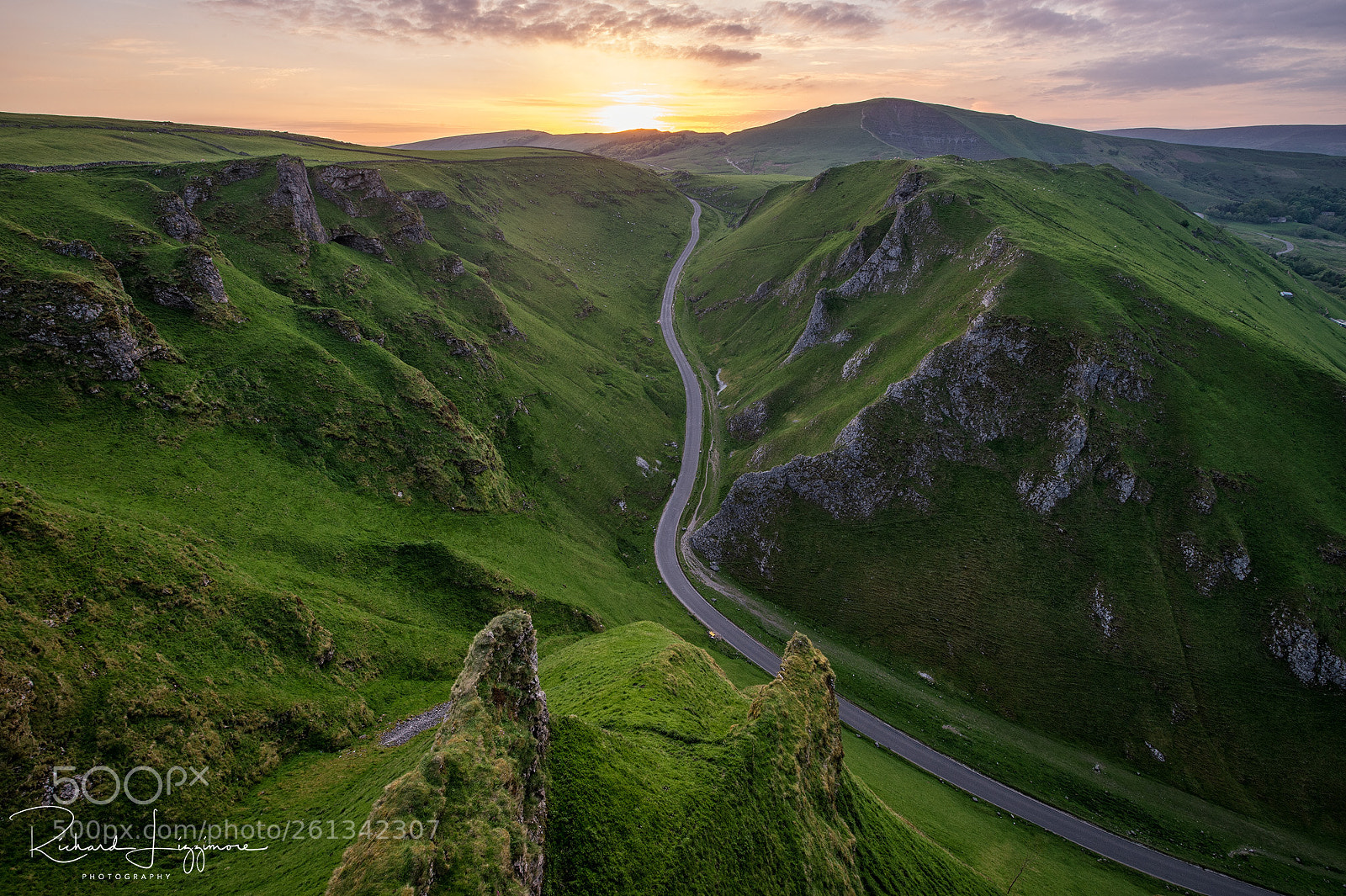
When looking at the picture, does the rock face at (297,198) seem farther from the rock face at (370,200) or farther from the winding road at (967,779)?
the winding road at (967,779)

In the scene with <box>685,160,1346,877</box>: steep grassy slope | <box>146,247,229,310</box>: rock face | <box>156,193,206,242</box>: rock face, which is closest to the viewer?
<box>685,160,1346,877</box>: steep grassy slope

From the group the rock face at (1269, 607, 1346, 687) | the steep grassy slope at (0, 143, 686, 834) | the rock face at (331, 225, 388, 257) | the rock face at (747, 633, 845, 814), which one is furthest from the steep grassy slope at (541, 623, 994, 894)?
the rock face at (331, 225, 388, 257)

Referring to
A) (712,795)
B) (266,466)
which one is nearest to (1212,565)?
→ (712,795)

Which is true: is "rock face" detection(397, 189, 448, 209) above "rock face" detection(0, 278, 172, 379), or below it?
above

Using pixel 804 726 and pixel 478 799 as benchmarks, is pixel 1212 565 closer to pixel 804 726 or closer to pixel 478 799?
pixel 804 726
